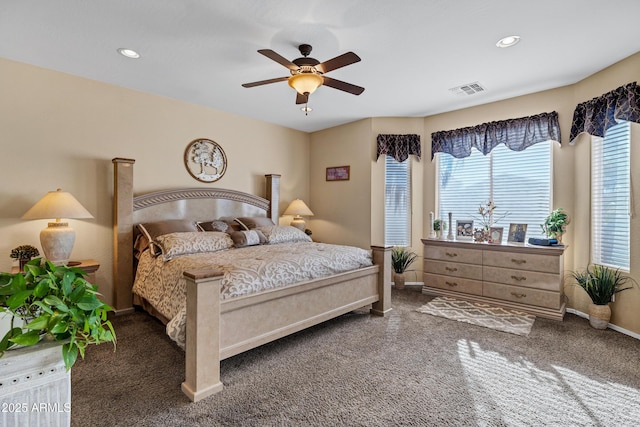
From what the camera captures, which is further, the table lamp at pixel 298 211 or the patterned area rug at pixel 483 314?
the table lamp at pixel 298 211

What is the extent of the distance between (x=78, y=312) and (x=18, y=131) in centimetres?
336

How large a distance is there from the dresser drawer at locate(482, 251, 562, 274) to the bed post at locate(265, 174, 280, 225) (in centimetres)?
308

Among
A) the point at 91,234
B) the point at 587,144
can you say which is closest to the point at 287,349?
the point at 91,234

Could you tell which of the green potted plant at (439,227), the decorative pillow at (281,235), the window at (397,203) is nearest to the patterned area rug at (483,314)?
the green potted plant at (439,227)

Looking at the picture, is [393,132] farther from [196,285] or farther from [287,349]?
[196,285]

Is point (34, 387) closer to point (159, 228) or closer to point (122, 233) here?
point (159, 228)

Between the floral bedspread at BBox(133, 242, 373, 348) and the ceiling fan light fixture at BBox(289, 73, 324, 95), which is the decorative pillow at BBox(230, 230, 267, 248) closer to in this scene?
the floral bedspread at BBox(133, 242, 373, 348)

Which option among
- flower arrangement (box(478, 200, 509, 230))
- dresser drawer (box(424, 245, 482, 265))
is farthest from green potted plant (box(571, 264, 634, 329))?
flower arrangement (box(478, 200, 509, 230))

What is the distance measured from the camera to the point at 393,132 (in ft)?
16.1

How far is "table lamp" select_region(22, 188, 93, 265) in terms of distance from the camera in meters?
2.82

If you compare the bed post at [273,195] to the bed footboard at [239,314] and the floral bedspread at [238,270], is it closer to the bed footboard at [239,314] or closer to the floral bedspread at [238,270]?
the floral bedspread at [238,270]

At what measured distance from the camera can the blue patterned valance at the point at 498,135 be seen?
377cm

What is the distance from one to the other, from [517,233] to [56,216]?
5021mm

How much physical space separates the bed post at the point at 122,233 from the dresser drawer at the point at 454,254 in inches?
149
